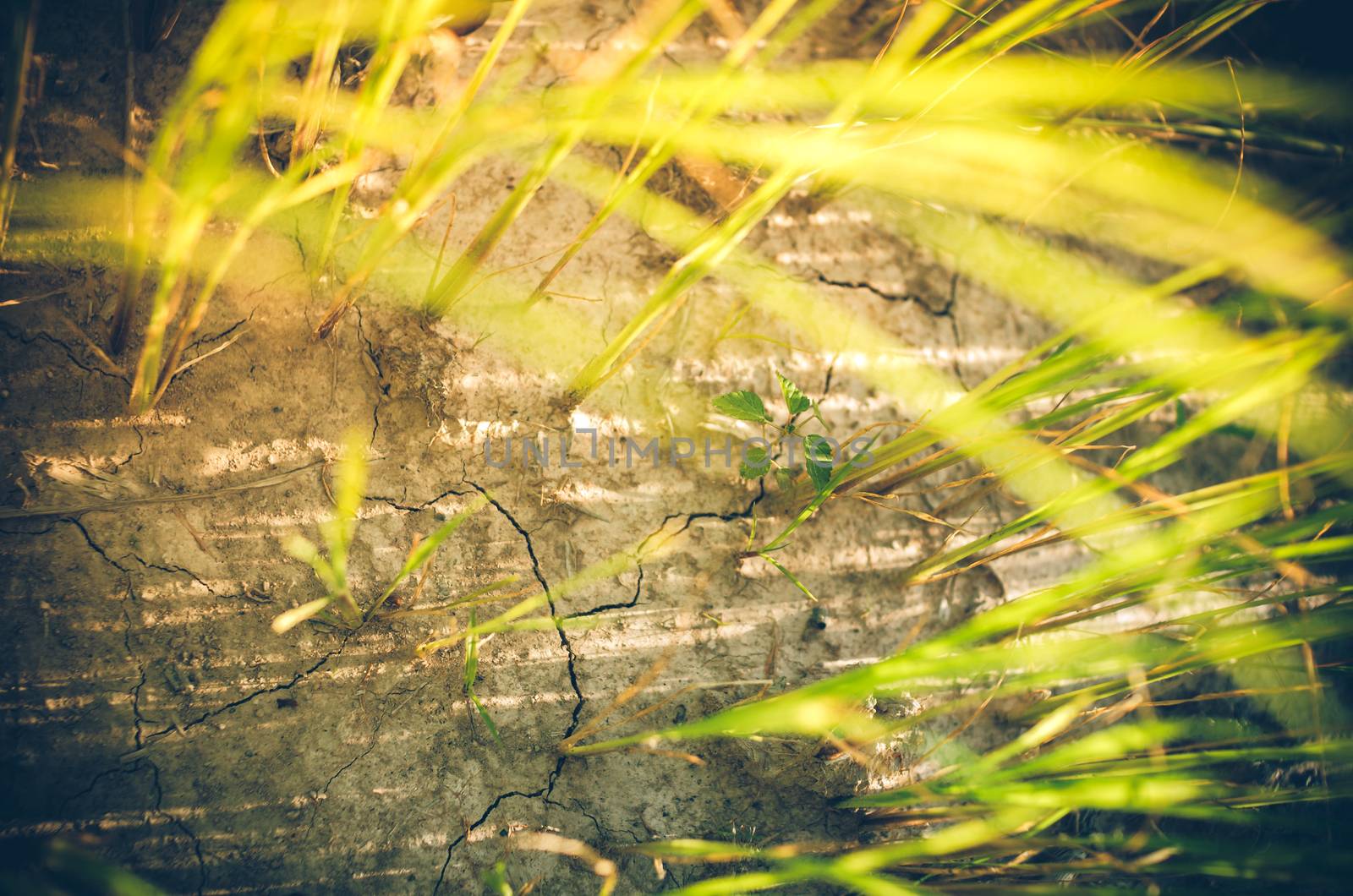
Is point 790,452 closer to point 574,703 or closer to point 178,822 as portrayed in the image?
point 574,703

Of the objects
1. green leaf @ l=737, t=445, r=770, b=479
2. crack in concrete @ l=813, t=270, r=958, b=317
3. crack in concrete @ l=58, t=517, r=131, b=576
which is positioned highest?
crack in concrete @ l=813, t=270, r=958, b=317

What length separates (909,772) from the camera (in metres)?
1.40

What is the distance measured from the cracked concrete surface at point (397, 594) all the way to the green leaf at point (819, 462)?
0.21 meters

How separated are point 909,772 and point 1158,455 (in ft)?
2.90

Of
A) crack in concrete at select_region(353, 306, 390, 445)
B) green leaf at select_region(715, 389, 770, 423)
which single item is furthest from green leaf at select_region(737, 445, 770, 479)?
crack in concrete at select_region(353, 306, 390, 445)

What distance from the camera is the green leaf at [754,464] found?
4.75ft

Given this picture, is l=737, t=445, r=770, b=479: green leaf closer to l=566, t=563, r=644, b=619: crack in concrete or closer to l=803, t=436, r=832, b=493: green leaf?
l=803, t=436, r=832, b=493: green leaf

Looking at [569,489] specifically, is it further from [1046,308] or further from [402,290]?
[1046,308]

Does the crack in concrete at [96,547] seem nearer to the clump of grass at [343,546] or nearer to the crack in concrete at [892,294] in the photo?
the clump of grass at [343,546]

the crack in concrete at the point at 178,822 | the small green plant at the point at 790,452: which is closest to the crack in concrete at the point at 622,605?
the small green plant at the point at 790,452

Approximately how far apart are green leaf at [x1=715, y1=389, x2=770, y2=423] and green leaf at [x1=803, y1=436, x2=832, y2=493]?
0.11 meters

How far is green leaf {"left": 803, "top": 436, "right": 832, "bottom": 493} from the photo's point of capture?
50.6 inches

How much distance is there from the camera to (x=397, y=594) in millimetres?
1342

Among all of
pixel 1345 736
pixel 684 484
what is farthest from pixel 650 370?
pixel 1345 736
